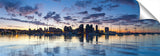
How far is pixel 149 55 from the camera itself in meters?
15.6

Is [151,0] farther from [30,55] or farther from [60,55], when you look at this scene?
[30,55]

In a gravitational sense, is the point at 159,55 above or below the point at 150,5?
below

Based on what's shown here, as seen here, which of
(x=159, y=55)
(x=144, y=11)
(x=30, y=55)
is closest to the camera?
(x=30, y=55)

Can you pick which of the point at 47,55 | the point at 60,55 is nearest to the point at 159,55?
the point at 60,55

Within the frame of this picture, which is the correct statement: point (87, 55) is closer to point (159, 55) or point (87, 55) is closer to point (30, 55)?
point (30, 55)

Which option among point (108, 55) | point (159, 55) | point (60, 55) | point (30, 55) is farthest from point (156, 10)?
point (30, 55)

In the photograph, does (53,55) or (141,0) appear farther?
(141,0)

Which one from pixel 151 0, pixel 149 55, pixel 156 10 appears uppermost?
pixel 151 0

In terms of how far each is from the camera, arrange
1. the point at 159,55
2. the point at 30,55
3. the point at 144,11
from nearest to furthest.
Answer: the point at 30,55
the point at 159,55
the point at 144,11

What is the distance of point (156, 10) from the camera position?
15.1 m

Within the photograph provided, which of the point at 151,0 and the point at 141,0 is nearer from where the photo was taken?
the point at 151,0

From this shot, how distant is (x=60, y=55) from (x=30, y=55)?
372cm

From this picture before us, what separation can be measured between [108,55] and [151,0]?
8940 mm

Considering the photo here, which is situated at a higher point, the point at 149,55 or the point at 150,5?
→ the point at 150,5
